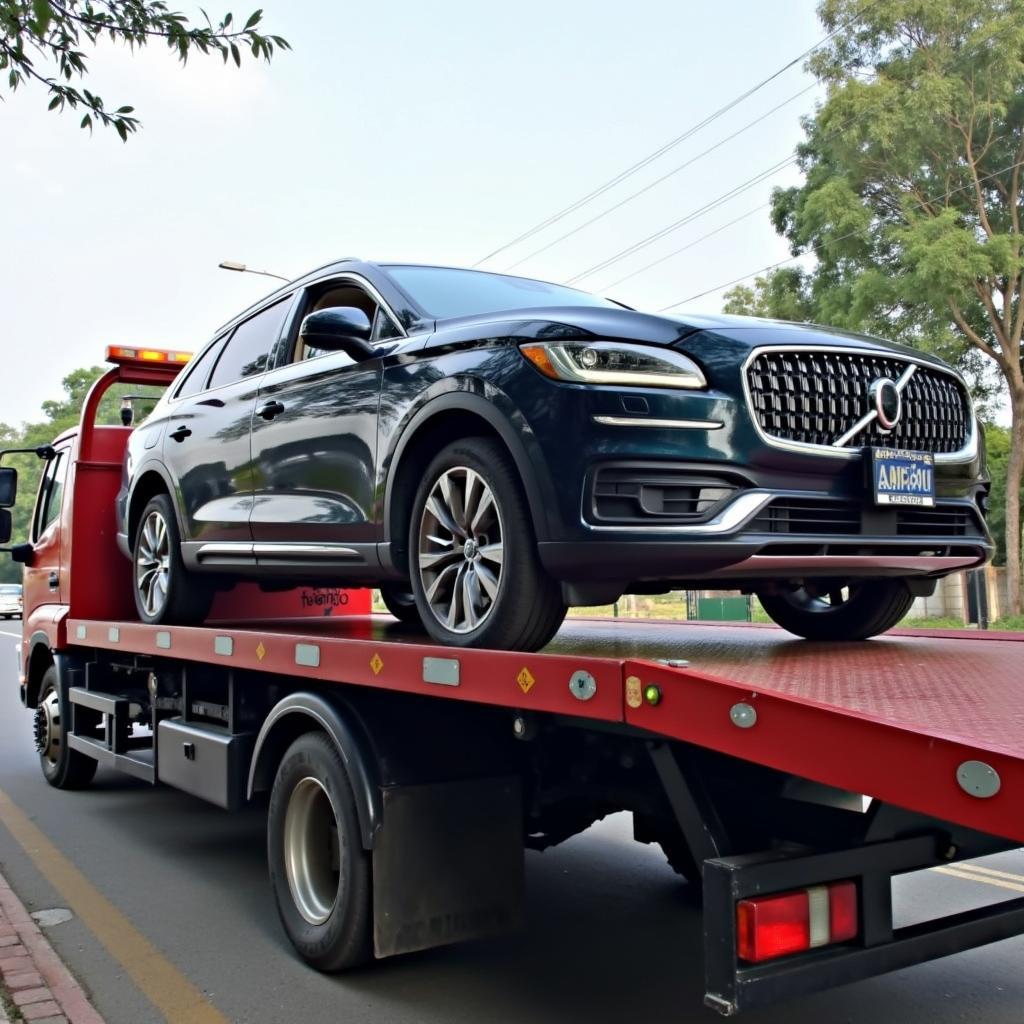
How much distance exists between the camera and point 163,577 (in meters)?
6.55

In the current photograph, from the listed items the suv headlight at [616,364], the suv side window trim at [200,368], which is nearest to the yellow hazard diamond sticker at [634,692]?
the suv headlight at [616,364]

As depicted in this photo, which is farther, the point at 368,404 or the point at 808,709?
the point at 368,404

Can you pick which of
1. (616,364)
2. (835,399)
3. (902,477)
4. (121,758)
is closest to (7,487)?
(121,758)

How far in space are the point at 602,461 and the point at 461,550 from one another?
0.74m

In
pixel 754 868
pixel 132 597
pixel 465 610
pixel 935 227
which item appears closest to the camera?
pixel 754 868

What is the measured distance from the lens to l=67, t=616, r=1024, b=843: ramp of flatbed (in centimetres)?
222

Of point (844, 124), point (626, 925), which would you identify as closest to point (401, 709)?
point (626, 925)

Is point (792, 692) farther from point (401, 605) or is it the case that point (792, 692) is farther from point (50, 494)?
point (50, 494)

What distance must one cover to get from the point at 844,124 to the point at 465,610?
2007 centimetres

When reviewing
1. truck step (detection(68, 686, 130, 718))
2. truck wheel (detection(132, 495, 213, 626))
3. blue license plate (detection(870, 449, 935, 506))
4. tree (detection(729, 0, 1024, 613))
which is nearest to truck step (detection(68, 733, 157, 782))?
truck step (detection(68, 686, 130, 718))

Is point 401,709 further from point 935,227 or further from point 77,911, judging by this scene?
point 935,227

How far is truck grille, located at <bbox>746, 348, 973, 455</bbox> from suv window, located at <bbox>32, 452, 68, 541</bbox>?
236 inches

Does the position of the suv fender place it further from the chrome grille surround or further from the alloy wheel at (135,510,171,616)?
the alloy wheel at (135,510,171,616)

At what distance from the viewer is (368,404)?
15.0ft
